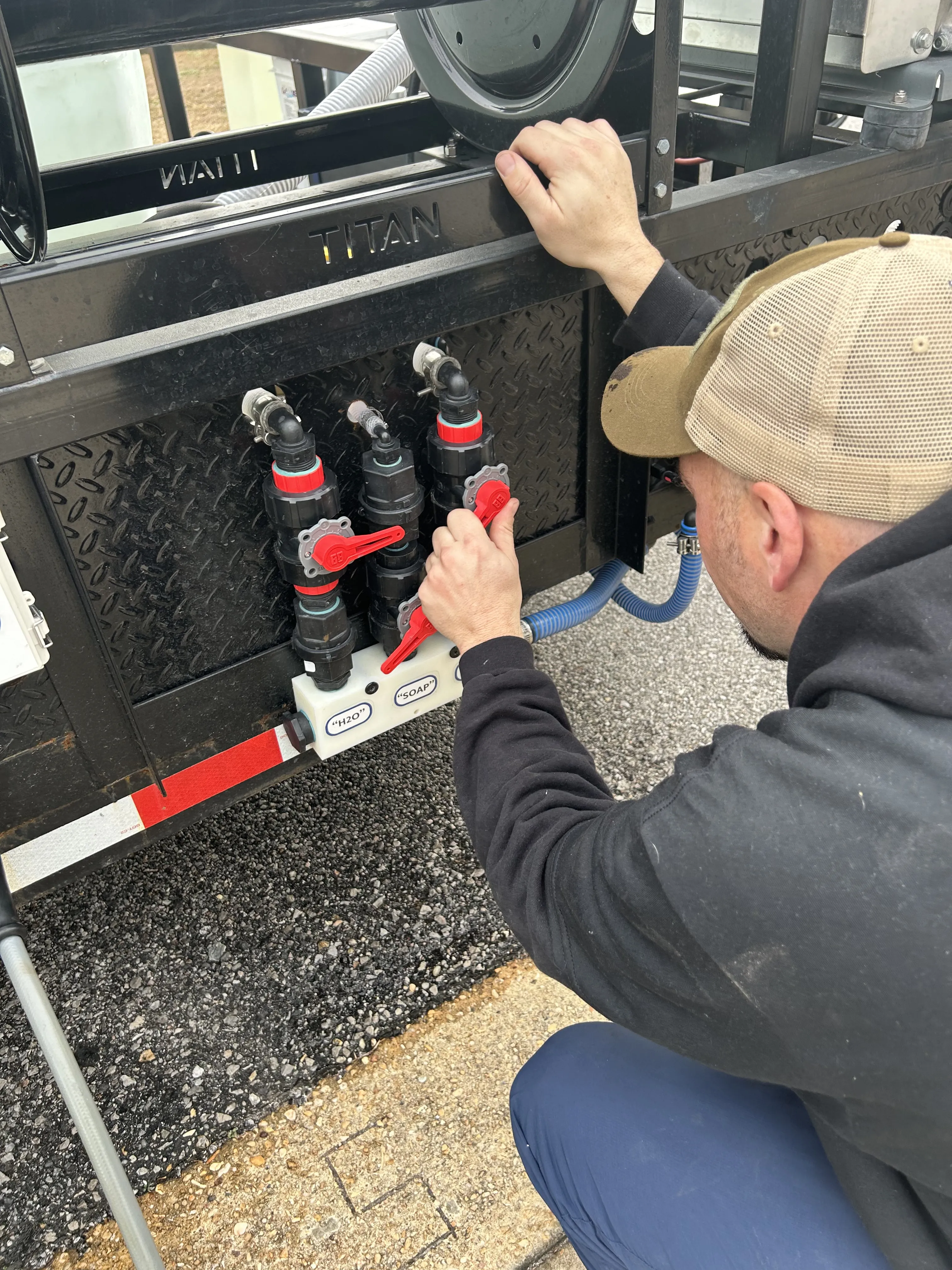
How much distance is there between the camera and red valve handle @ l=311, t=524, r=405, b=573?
4.13 feet

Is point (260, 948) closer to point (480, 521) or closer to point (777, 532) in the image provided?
point (480, 521)

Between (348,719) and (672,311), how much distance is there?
2.49 feet

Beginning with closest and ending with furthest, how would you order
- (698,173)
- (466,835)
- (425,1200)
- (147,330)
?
(147,330)
(425,1200)
(698,173)
(466,835)

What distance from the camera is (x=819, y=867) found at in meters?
0.78

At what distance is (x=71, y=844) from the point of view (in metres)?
1.34

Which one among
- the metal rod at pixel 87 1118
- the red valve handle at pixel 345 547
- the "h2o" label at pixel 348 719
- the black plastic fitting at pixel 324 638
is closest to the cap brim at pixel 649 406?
the red valve handle at pixel 345 547

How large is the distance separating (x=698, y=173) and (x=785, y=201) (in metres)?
0.43

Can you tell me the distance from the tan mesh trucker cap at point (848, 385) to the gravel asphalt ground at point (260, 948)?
3.70 feet

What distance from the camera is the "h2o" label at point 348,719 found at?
1.45 metres

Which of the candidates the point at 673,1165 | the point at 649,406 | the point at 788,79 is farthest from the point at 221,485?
the point at 788,79

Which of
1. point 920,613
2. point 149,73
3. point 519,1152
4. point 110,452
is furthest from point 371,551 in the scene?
point 149,73

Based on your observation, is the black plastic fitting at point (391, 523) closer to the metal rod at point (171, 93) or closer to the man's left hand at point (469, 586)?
the man's left hand at point (469, 586)

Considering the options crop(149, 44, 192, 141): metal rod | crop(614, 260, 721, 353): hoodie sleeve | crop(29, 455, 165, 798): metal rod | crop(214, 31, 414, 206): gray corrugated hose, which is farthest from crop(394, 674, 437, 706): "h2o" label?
crop(149, 44, 192, 141): metal rod

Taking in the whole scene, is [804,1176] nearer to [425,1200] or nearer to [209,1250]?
[425,1200]
